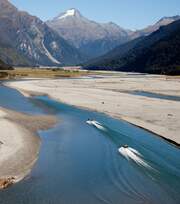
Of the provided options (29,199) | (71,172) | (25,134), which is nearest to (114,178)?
(71,172)

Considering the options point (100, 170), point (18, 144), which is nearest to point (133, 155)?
point (100, 170)

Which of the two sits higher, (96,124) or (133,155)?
(133,155)

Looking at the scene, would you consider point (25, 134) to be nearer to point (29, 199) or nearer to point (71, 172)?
point (71, 172)

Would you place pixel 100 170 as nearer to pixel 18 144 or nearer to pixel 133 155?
pixel 133 155

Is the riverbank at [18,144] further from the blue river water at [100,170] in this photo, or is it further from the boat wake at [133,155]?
the boat wake at [133,155]

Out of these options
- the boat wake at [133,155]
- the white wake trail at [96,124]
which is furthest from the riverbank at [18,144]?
the boat wake at [133,155]

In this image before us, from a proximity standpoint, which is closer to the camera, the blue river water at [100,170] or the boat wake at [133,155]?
the blue river water at [100,170]
